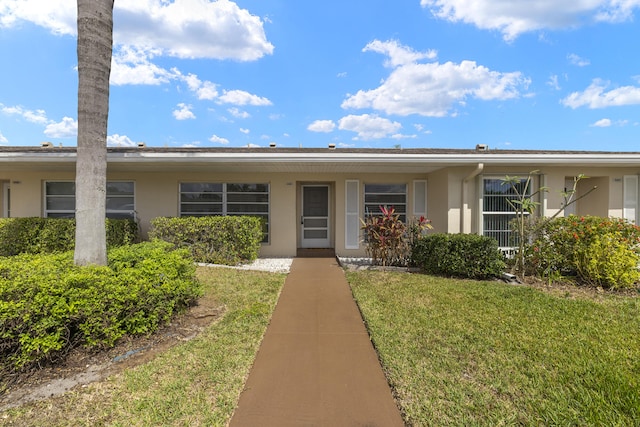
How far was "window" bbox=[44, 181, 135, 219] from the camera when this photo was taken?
9.45 metres

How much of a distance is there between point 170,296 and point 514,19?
344 inches

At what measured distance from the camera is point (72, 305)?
2965 mm

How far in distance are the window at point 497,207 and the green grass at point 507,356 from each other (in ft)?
10.4

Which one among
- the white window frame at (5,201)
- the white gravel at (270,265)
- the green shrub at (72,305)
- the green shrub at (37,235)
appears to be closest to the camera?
the green shrub at (72,305)

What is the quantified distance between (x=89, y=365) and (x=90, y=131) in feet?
8.94

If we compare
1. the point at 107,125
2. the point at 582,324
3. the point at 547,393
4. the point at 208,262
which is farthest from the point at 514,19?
the point at 208,262

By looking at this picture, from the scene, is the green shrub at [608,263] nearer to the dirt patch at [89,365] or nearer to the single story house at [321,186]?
the single story house at [321,186]


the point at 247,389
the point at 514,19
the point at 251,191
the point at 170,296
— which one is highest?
the point at 514,19

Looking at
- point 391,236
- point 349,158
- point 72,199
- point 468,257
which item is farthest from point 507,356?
point 72,199

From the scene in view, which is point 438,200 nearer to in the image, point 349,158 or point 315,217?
point 349,158

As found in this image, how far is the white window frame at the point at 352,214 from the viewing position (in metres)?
9.69

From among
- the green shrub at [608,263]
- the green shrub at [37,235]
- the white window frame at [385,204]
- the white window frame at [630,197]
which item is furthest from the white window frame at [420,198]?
the green shrub at [37,235]

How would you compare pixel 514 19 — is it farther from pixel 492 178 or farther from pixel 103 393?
pixel 103 393

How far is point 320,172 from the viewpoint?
940 cm
